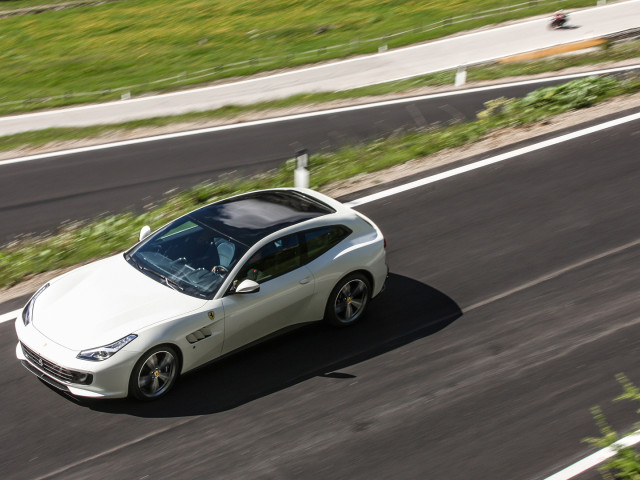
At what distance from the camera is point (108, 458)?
7.58 m

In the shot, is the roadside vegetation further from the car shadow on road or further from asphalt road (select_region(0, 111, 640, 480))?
the car shadow on road

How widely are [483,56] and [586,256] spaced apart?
22025 millimetres

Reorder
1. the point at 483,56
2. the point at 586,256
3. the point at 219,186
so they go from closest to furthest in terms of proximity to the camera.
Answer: the point at 586,256
the point at 219,186
the point at 483,56

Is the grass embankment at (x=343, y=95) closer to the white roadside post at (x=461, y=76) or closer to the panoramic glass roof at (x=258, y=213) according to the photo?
the white roadside post at (x=461, y=76)

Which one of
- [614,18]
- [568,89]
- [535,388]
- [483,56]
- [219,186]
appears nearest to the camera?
[535,388]

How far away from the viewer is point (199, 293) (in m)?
8.55

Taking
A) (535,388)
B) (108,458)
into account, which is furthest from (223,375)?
(535,388)

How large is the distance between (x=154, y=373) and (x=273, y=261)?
1805 millimetres

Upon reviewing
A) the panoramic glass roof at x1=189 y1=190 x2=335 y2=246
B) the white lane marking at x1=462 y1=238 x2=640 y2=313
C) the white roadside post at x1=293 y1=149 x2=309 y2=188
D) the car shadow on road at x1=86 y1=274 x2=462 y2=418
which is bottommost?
the white lane marking at x1=462 y1=238 x2=640 y2=313

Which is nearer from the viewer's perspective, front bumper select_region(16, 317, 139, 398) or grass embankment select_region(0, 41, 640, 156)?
front bumper select_region(16, 317, 139, 398)

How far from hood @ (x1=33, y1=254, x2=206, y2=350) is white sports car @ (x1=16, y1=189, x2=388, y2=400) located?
0.04 ft

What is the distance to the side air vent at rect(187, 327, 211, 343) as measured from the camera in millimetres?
8320

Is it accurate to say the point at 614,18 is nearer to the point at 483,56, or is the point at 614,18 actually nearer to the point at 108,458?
the point at 483,56

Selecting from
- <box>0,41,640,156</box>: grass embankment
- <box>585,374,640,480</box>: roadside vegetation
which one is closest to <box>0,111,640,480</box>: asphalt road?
<box>585,374,640,480</box>: roadside vegetation
